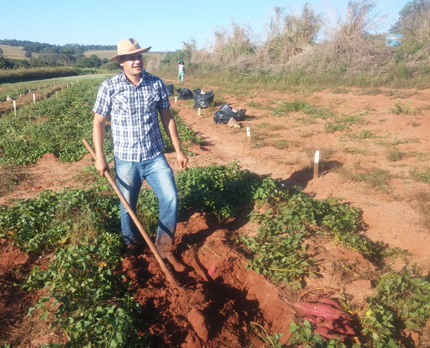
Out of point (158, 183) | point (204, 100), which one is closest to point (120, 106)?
point (158, 183)

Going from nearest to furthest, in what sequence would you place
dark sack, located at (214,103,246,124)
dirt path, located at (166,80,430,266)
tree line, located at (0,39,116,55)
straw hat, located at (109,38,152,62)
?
1. straw hat, located at (109,38,152,62)
2. dirt path, located at (166,80,430,266)
3. dark sack, located at (214,103,246,124)
4. tree line, located at (0,39,116,55)

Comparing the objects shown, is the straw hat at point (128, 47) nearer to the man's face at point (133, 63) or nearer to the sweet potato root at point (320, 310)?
the man's face at point (133, 63)

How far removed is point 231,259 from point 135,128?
5.16ft

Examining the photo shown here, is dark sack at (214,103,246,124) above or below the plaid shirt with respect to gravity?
below

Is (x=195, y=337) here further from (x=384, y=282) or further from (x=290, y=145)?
(x=290, y=145)

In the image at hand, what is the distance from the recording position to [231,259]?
11.0ft

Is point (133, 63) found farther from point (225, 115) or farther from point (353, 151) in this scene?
point (225, 115)

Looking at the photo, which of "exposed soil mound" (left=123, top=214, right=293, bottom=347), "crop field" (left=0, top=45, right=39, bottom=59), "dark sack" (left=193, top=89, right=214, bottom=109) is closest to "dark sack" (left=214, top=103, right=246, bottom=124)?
"dark sack" (left=193, top=89, right=214, bottom=109)

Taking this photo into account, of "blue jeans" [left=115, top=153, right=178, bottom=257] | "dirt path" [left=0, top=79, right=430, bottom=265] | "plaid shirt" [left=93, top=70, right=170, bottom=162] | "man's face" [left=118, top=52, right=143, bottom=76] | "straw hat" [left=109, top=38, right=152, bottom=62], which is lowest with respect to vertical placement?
"dirt path" [left=0, top=79, right=430, bottom=265]

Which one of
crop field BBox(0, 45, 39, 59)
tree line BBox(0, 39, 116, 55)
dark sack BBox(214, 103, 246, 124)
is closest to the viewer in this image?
dark sack BBox(214, 103, 246, 124)

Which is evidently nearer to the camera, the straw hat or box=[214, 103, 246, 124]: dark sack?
the straw hat

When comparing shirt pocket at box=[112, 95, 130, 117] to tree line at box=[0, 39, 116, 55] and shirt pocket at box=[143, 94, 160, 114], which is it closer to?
shirt pocket at box=[143, 94, 160, 114]

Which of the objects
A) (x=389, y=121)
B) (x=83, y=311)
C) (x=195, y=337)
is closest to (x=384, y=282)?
(x=195, y=337)

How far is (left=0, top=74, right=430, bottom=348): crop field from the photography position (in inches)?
96.3
